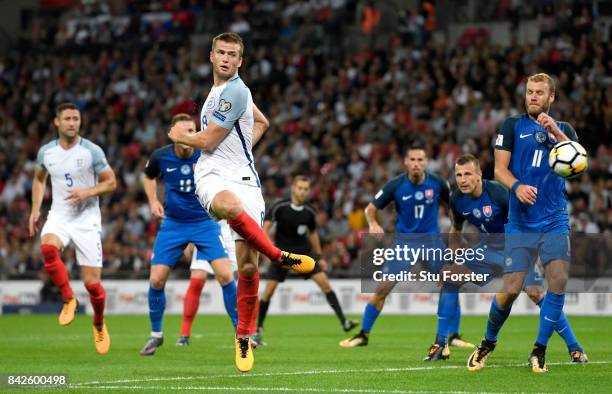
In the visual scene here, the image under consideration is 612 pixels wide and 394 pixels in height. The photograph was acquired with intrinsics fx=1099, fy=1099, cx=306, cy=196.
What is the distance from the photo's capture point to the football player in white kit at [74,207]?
521 inches

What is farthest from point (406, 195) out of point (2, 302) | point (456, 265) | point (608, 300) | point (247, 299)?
point (2, 302)

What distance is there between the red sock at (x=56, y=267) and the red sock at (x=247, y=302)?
3893mm

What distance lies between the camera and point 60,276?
1330cm

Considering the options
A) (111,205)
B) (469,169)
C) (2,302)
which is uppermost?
(469,169)

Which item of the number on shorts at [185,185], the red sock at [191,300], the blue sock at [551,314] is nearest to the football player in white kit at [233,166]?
the blue sock at [551,314]

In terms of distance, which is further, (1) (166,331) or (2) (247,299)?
(1) (166,331)

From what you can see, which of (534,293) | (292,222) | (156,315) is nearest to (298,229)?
(292,222)

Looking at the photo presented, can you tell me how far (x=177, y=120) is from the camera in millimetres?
14180

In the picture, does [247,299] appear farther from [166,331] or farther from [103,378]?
[166,331]

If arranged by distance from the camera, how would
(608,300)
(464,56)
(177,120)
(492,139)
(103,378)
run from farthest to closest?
(464,56) < (492,139) < (608,300) < (177,120) < (103,378)

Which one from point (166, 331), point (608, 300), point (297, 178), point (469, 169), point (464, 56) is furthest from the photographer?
point (464, 56)

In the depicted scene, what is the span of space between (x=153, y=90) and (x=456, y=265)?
2264 centimetres

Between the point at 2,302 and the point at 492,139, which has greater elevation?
the point at 492,139

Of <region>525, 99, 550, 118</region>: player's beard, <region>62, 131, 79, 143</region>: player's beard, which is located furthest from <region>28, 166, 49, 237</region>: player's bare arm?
<region>525, 99, 550, 118</region>: player's beard
